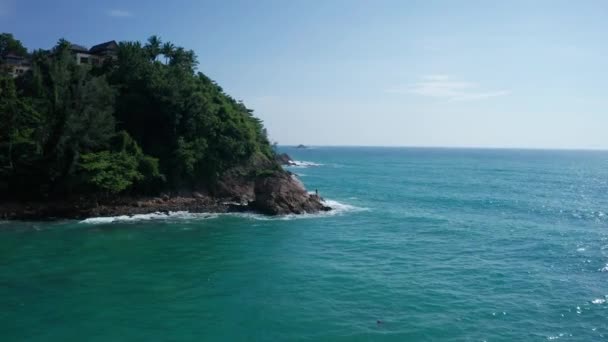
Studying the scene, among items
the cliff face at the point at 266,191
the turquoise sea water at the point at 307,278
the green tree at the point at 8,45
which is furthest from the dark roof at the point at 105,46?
the turquoise sea water at the point at 307,278

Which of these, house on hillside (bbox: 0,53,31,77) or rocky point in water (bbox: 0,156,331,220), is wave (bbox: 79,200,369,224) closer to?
rocky point in water (bbox: 0,156,331,220)

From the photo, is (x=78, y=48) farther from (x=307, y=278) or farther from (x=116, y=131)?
(x=307, y=278)

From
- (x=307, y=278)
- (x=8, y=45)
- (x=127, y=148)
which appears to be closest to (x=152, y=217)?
(x=127, y=148)

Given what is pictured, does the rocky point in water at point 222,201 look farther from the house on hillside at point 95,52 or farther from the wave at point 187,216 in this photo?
the house on hillside at point 95,52

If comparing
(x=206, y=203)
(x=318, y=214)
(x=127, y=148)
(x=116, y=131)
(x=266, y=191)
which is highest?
(x=116, y=131)

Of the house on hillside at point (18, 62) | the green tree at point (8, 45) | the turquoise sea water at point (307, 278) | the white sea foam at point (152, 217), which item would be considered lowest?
the turquoise sea water at point (307, 278)

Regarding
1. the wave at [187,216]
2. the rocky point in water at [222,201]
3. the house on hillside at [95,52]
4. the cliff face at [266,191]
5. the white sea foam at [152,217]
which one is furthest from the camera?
the house on hillside at [95,52]

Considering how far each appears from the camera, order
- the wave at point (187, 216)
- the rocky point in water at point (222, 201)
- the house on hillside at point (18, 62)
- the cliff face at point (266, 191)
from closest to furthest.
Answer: the wave at point (187, 216) → the rocky point in water at point (222, 201) → the cliff face at point (266, 191) → the house on hillside at point (18, 62)
